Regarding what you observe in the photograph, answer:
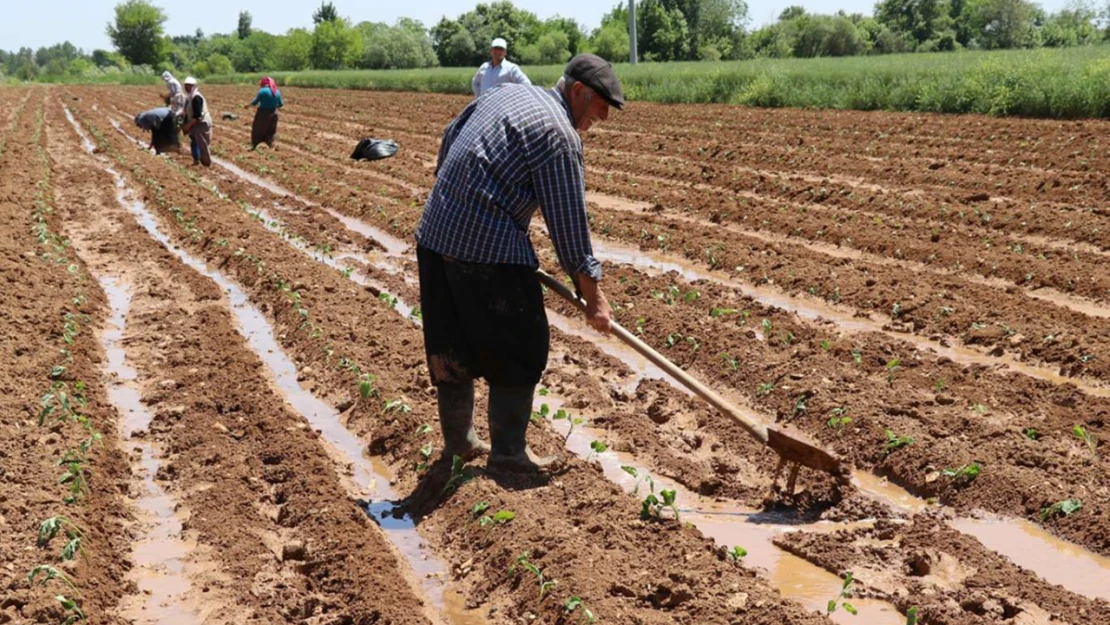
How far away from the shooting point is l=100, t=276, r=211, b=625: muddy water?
171 inches

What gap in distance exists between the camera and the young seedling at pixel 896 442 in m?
5.75

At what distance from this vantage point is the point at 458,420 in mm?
5379

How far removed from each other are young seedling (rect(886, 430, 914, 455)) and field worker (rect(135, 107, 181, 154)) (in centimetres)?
1540

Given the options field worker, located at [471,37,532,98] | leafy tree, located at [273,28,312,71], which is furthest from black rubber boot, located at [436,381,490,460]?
leafy tree, located at [273,28,312,71]

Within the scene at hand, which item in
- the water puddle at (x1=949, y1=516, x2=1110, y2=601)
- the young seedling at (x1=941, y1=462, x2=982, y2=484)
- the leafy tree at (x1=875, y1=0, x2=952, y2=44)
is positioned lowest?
the water puddle at (x1=949, y1=516, x2=1110, y2=601)

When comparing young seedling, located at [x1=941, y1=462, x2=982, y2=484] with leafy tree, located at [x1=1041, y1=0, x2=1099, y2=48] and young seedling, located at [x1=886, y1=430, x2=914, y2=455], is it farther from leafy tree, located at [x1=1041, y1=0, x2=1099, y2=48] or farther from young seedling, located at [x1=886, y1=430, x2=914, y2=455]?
leafy tree, located at [x1=1041, y1=0, x2=1099, y2=48]

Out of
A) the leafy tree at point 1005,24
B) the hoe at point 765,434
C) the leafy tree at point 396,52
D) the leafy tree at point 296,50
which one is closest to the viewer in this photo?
the hoe at point 765,434

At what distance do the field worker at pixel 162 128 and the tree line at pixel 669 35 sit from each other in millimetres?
44371

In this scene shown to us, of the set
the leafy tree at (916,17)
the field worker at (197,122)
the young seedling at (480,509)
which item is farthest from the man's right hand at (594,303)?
the leafy tree at (916,17)

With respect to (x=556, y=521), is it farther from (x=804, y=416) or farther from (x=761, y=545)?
(x=804, y=416)

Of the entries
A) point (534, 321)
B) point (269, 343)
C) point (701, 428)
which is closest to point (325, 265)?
point (269, 343)

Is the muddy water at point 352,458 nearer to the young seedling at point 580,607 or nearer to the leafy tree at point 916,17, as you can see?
the young seedling at point 580,607

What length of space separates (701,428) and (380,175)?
1142cm

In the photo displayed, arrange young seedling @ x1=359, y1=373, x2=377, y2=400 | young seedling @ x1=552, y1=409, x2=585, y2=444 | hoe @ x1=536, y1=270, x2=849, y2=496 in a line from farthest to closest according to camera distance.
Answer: young seedling @ x1=359, y1=373, x2=377, y2=400 → young seedling @ x1=552, y1=409, x2=585, y2=444 → hoe @ x1=536, y1=270, x2=849, y2=496
